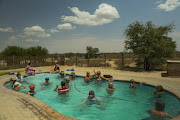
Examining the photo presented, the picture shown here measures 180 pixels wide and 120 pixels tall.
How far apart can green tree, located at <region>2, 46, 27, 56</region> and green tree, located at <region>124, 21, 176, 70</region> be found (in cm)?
2972

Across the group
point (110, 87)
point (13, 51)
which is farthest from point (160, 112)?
point (13, 51)

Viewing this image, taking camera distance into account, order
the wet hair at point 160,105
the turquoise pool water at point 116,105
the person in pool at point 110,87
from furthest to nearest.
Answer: the person in pool at point 110,87 < the turquoise pool water at point 116,105 < the wet hair at point 160,105

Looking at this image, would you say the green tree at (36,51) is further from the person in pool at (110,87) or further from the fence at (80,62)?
the person in pool at (110,87)

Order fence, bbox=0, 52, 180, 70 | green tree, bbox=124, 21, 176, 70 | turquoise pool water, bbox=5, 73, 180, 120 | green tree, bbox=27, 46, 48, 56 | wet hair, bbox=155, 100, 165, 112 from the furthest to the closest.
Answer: green tree, bbox=27, 46, 48, 56
fence, bbox=0, 52, 180, 70
green tree, bbox=124, 21, 176, 70
turquoise pool water, bbox=5, 73, 180, 120
wet hair, bbox=155, 100, 165, 112

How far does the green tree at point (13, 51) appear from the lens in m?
30.4

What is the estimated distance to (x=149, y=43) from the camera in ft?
44.4

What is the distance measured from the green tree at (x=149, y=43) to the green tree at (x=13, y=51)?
29.7m

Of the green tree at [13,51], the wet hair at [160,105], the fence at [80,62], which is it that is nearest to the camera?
the wet hair at [160,105]

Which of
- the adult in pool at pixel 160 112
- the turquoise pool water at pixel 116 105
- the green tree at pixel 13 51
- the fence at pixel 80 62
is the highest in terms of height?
the green tree at pixel 13 51

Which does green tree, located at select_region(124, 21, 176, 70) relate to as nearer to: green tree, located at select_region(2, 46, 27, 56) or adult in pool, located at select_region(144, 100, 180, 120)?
adult in pool, located at select_region(144, 100, 180, 120)

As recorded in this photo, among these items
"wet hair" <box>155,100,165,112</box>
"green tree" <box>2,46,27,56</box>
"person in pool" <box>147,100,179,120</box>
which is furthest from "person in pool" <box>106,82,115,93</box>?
"green tree" <box>2,46,27,56</box>

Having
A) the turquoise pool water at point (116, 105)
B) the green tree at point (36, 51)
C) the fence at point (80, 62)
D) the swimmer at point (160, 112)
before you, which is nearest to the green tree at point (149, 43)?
the fence at point (80, 62)

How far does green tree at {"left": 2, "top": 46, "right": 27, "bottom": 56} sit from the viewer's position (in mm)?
30388

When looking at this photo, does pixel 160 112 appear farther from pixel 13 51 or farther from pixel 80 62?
pixel 13 51
